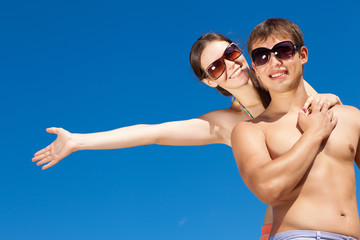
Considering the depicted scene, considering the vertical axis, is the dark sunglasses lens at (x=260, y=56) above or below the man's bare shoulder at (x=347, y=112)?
above

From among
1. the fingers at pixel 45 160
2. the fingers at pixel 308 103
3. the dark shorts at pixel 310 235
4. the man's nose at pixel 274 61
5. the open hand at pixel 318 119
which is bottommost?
the dark shorts at pixel 310 235

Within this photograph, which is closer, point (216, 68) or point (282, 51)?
point (282, 51)

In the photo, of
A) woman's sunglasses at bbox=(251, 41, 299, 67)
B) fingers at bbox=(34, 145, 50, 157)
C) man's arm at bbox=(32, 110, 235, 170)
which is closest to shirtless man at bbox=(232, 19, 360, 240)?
woman's sunglasses at bbox=(251, 41, 299, 67)

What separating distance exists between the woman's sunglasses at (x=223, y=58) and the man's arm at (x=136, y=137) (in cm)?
67

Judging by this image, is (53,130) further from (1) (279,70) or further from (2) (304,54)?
(2) (304,54)

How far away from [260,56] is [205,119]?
2.51 metres

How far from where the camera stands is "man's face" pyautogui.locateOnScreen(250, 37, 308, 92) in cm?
358

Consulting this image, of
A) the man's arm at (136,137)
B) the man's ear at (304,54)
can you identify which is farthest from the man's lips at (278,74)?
the man's arm at (136,137)

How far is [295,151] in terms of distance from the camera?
3.05 meters

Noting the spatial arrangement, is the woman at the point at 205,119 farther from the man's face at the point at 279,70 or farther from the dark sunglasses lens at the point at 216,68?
the man's face at the point at 279,70

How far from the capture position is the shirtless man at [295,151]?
3.06 meters

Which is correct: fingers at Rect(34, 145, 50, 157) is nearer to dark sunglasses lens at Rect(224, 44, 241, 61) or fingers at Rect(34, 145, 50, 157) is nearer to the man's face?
dark sunglasses lens at Rect(224, 44, 241, 61)

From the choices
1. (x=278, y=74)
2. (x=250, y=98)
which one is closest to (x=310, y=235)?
(x=278, y=74)

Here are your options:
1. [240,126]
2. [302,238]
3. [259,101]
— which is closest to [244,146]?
[240,126]
